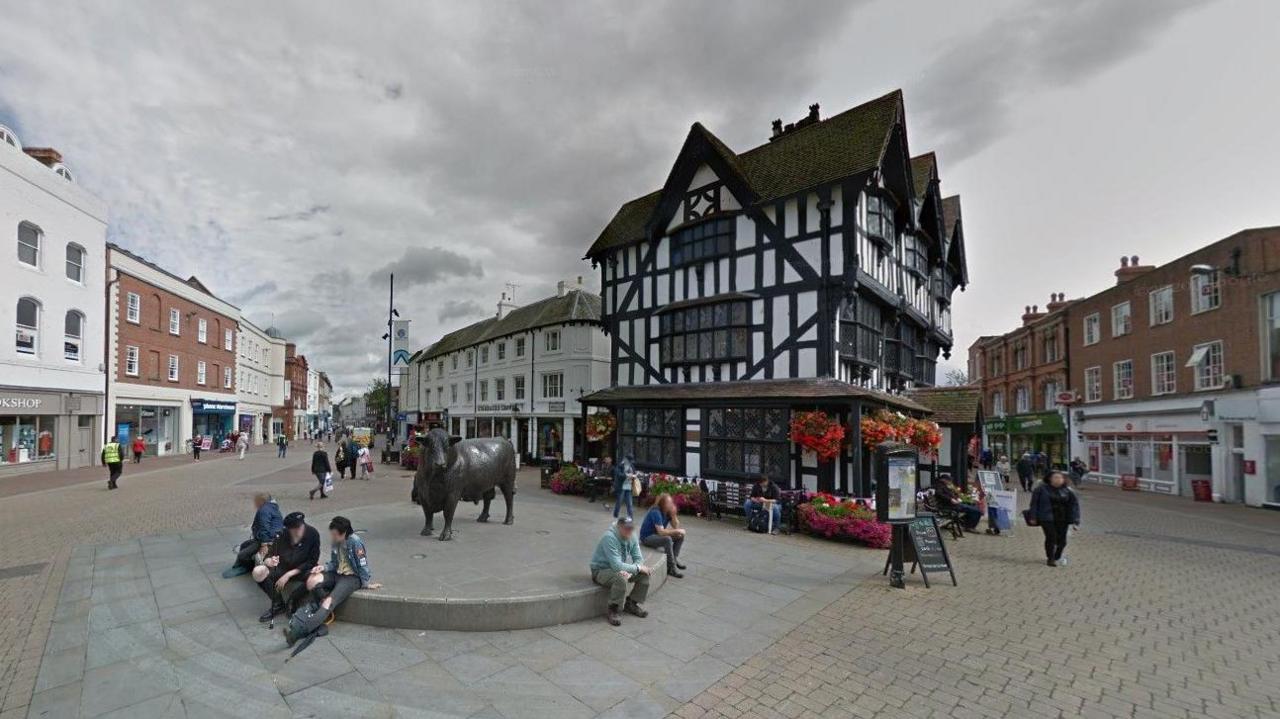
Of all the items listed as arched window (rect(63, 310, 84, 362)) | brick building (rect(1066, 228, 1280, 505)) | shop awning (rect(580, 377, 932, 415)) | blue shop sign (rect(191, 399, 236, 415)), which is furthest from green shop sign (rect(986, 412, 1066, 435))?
blue shop sign (rect(191, 399, 236, 415))

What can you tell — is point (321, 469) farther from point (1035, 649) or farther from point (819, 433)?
point (1035, 649)

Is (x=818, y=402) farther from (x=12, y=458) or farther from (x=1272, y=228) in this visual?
(x=12, y=458)

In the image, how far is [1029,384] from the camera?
36.5 metres

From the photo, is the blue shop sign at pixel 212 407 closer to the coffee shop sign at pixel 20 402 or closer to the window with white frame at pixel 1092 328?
the coffee shop sign at pixel 20 402

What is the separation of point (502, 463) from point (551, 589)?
15.2 ft

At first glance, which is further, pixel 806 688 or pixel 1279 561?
pixel 1279 561

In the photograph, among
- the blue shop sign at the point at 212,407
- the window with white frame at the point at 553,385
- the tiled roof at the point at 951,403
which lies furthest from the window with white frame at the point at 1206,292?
the blue shop sign at the point at 212,407

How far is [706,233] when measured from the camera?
1748cm

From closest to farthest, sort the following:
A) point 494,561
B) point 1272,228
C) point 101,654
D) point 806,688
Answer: point 806,688 → point 101,654 → point 494,561 → point 1272,228

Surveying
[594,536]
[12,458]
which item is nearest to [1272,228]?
[594,536]

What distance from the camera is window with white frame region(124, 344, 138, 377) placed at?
2882 cm

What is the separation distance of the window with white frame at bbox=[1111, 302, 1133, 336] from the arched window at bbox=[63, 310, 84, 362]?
1909 inches

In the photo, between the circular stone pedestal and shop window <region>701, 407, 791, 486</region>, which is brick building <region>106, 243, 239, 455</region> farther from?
shop window <region>701, 407, 791, 486</region>

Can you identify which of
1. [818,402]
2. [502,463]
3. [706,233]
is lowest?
[502,463]
